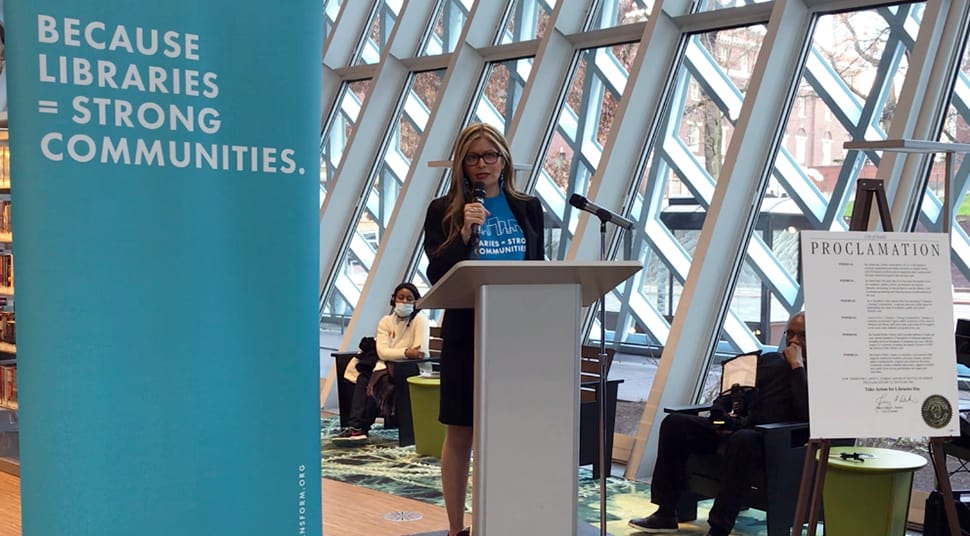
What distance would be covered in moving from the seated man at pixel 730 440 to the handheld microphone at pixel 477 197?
2100 mm

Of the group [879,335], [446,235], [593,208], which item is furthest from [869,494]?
[446,235]

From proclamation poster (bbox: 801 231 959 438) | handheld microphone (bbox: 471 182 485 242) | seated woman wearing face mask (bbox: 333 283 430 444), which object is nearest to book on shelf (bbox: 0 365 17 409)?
seated woman wearing face mask (bbox: 333 283 430 444)

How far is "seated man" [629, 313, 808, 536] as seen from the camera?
4805 millimetres

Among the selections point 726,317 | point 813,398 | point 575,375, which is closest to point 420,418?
point 726,317

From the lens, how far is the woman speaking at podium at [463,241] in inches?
133

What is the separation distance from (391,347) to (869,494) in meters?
3.94

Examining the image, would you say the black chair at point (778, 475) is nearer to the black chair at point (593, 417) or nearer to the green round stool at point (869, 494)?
the green round stool at point (869, 494)

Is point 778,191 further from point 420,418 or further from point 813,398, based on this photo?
point 813,398

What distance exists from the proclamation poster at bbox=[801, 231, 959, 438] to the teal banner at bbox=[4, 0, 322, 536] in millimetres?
1797

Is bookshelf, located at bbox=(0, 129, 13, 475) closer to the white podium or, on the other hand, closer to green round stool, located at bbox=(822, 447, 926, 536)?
the white podium

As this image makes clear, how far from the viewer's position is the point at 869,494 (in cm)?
446

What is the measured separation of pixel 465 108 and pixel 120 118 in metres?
6.85

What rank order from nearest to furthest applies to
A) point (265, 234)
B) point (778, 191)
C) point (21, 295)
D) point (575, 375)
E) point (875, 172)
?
point (21, 295) → point (265, 234) → point (575, 375) → point (875, 172) → point (778, 191)

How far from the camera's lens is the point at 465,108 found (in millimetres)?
9008
